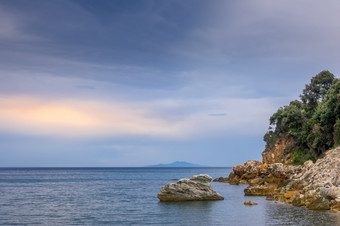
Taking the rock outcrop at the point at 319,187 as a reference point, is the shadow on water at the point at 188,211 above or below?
below

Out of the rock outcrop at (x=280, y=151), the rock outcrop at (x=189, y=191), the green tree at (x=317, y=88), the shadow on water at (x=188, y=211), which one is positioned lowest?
the shadow on water at (x=188, y=211)

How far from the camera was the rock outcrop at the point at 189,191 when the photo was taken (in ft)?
165

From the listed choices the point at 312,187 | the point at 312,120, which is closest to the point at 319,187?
the point at 312,187

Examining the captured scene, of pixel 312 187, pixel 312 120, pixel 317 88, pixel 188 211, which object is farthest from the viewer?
pixel 317 88

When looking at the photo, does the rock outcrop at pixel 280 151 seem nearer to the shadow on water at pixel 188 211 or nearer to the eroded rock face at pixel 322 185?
the eroded rock face at pixel 322 185

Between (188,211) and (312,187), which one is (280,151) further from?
(188,211)

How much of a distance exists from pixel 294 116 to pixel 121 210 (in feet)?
217

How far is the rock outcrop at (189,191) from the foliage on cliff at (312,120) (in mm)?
30447

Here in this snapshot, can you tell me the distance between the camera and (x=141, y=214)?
40.9 meters

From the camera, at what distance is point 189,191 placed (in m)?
50.7

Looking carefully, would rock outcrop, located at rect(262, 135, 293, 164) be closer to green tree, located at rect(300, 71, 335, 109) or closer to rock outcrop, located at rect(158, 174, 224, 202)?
green tree, located at rect(300, 71, 335, 109)

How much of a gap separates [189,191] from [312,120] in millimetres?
45846

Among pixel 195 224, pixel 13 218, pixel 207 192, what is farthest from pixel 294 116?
pixel 13 218

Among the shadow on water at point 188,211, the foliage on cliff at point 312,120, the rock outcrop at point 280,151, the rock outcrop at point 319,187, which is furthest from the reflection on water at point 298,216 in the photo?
the rock outcrop at point 280,151
